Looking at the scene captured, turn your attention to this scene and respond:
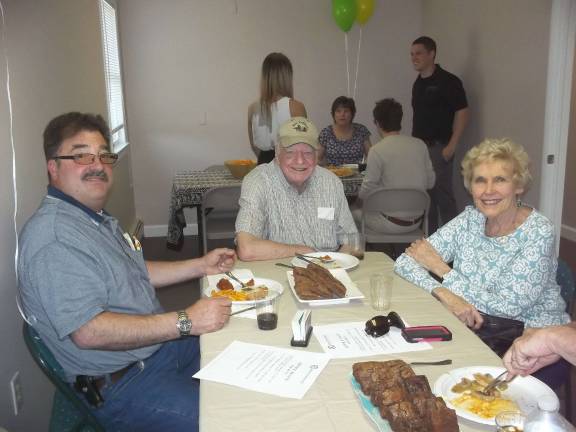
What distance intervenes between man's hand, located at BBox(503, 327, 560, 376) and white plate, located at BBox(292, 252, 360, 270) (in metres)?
0.89

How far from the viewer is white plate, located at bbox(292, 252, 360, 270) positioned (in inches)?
81.5

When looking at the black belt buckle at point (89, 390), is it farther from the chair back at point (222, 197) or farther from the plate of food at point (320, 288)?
the chair back at point (222, 197)

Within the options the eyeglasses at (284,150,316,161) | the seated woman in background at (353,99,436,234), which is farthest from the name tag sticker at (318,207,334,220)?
the seated woman in background at (353,99,436,234)

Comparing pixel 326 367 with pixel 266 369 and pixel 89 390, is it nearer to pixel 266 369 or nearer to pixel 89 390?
pixel 266 369

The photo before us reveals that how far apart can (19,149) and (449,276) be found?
1.74 meters

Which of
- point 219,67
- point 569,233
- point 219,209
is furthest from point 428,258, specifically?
point 219,67

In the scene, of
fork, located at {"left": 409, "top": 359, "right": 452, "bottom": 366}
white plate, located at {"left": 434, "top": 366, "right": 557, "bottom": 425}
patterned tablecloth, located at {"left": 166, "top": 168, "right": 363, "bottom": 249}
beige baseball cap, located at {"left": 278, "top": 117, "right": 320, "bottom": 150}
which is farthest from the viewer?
patterned tablecloth, located at {"left": 166, "top": 168, "right": 363, "bottom": 249}

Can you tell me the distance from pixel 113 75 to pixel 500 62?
3.59m

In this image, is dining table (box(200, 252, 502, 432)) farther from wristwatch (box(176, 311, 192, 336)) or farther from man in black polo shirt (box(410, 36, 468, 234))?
man in black polo shirt (box(410, 36, 468, 234))

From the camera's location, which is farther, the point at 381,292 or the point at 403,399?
the point at 381,292

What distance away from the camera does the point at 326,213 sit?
2.53 m

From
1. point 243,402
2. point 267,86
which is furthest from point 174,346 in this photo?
point 267,86

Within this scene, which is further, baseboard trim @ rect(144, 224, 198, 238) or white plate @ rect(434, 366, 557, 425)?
baseboard trim @ rect(144, 224, 198, 238)

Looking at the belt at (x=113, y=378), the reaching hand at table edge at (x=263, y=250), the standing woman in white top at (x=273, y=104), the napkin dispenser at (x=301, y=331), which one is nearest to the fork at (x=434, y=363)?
the napkin dispenser at (x=301, y=331)
